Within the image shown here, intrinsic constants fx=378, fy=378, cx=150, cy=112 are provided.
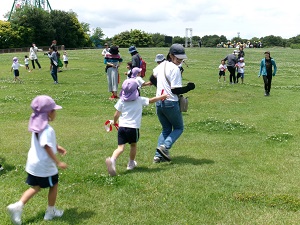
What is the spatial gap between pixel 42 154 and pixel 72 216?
3.18 feet

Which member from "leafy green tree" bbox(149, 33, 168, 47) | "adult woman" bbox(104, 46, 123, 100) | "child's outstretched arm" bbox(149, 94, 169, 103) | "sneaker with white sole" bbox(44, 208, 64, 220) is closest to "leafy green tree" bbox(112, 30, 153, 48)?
"leafy green tree" bbox(149, 33, 168, 47)

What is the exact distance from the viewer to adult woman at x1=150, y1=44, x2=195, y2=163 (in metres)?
7.04

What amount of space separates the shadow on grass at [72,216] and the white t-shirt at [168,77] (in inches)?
112

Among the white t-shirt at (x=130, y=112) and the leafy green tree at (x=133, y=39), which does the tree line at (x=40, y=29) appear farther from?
the white t-shirt at (x=130, y=112)

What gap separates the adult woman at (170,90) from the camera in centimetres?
704

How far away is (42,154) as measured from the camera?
185 inches

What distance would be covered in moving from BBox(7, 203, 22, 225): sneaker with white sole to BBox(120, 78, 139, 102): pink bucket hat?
2688mm

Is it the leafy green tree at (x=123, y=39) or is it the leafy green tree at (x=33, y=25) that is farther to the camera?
the leafy green tree at (x=123, y=39)

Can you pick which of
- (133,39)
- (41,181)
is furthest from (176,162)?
(133,39)

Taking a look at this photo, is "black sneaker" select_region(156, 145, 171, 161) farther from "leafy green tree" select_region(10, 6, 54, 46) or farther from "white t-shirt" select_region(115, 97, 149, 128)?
"leafy green tree" select_region(10, 6, 54, 46)

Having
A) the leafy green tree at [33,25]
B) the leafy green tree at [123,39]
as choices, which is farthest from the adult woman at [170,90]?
the leafy green tree at [123,39]

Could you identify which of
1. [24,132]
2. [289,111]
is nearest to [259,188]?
[24,132]

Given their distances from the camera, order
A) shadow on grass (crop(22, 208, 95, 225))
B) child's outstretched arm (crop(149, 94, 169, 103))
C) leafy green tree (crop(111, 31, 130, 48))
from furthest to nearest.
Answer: leafy green tree (crop(111, 31, 130, 48)) → child's outstretched arm (crop(149, 94, 169, 103)) → shadow on grass (crop(22, 208, 95, 225))

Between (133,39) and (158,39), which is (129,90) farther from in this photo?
(158,39)
